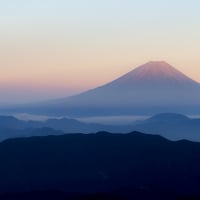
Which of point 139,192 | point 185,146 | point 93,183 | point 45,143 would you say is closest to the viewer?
point 139,192

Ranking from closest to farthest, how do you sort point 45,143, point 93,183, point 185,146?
point 93,183
point 185,146
point 45,143

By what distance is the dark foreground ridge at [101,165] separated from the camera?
82.8m

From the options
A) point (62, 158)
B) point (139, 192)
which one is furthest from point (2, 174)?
point (139, 192)

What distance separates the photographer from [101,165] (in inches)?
3652

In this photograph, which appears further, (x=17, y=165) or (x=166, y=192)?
(x=17, y=165)

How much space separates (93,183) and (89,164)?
8.36m

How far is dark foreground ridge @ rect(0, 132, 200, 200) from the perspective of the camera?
82.8 m

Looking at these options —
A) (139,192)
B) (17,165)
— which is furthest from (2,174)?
(139,192)

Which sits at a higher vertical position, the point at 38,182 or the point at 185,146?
the point at 185,146

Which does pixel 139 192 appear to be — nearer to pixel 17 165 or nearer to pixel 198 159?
pixel 198 159

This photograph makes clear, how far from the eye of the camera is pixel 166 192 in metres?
74.0

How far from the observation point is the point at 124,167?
90250mm

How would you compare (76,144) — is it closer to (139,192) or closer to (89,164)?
(89,164)

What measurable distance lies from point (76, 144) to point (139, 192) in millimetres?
32187
